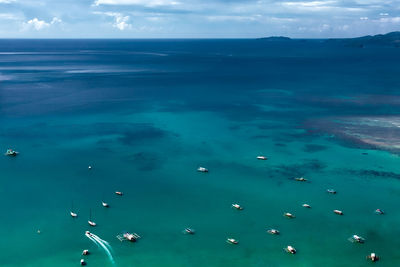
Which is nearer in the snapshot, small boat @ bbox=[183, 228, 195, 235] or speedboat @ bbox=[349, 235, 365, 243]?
speedboat @ bbox=[349, 235, 365, 243]

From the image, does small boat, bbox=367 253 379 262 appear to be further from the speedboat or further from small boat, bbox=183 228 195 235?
small boat, bbox=183 228 195 235

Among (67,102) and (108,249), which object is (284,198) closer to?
(108,249)

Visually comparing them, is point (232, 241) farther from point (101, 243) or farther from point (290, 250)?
point (101, 243)

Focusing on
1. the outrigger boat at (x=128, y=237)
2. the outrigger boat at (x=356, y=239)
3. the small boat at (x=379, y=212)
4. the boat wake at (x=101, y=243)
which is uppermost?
the small boat at (x=379, y=212)

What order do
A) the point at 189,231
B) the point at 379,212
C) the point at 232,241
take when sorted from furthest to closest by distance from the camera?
the point at 379,212 → the point at 189,231 → the point at 232,241

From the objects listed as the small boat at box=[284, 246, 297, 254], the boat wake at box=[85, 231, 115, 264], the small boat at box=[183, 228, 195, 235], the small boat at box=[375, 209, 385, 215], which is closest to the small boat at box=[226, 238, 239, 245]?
the small boat at box=[183, 228, 195, 235]

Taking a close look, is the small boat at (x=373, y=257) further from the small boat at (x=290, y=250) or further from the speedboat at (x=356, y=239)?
the small boat at (x=290, y=250)

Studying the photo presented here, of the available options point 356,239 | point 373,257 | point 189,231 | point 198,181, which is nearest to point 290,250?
point 356,239

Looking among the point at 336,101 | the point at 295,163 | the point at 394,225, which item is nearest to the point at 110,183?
the point at 295,163

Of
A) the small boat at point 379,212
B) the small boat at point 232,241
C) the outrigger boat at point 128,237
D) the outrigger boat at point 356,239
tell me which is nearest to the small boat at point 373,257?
the outrigger boat at point 356,239
